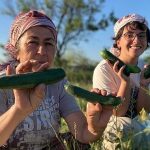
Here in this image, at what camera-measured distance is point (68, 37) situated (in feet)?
158

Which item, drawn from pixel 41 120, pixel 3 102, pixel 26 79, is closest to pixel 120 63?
pixel 41 120

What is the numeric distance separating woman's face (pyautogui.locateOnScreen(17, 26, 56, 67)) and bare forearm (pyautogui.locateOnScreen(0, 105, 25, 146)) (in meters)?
0.47

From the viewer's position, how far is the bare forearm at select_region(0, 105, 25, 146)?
3.50 meters

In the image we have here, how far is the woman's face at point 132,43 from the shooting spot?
555cm

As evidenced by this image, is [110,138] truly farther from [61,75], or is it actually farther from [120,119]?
[61,75]

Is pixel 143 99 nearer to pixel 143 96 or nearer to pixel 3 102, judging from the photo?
pixel 143 96

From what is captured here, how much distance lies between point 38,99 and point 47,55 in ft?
1.52

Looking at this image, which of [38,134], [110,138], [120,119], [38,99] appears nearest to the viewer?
[38,99]

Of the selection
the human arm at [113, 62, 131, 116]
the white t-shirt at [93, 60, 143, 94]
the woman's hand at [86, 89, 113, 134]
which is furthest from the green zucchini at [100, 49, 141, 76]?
the woman's hand at [86, 89, 113, 134]

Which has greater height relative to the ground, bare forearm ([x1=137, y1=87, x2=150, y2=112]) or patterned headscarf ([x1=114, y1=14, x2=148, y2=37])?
patterned headscarf ([x1=114, y1=14, x2=148, y2=37])

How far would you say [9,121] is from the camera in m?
3.57

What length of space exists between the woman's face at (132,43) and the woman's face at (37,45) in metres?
1.77

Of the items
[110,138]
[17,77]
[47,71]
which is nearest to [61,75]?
[47,71]

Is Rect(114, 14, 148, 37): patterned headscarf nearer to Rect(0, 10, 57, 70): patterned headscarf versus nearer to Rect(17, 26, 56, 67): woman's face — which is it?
Rect(0, 10, 57, 70): patterned headscarf
